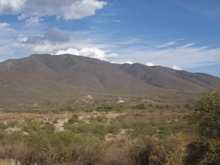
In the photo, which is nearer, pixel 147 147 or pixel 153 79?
pixel 147 147

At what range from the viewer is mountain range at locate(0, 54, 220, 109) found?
72.6m

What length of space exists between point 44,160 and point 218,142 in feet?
21.1

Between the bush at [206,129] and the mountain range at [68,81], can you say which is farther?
the mountain range at [68,81]

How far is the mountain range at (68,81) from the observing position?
72.6 meters

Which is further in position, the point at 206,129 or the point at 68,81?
the point at 68,81

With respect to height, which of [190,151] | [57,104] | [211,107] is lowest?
[57,104]

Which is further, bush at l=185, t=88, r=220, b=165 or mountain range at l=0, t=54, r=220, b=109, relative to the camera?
mountain range at l=0, t=54, r=220, b=109


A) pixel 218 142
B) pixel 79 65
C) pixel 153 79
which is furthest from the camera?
pixel 153 79

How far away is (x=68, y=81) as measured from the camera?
4513 inches

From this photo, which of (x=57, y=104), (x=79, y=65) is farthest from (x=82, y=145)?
(x=79, y=65)

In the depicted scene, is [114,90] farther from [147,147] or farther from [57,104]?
[147,147]

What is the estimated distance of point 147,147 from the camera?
808 cm

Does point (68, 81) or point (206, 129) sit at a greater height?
point (68, 81)

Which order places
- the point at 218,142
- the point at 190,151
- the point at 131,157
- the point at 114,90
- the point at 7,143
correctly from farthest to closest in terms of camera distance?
the point at 114,90, the point at 7,143, the point at 131,157, the point at 190,151, the point at 218,142
